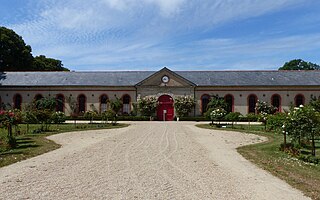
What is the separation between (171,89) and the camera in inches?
1485

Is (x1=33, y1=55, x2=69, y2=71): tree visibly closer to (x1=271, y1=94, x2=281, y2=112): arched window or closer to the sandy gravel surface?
(x1=271, y1=94, x2=281, y2=112): arched window

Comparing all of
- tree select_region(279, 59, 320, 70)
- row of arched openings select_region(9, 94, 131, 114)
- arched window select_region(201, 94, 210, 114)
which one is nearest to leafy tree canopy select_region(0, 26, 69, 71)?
row of arched openings select_region(9, 94, 131, 114)

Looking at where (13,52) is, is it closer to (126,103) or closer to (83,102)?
(83,102)

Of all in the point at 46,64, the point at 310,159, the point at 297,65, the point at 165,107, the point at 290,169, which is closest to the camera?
the point at 290,169

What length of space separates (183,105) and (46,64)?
33002 mm

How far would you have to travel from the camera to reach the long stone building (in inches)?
1465

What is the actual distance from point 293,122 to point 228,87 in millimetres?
25860

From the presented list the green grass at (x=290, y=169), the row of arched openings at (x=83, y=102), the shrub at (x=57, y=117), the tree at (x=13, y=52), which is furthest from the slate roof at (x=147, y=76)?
the green grass at (x=290, y=169)

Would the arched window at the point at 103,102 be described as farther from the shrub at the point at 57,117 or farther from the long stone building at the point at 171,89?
the shrub at the point at 57,117

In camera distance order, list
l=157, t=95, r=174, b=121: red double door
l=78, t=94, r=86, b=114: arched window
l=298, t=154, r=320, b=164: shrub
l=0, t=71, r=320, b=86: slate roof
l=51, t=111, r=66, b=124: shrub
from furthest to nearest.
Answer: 1. l=78, t=94, r=86, b=114: arched window
2. l=0, t=71, r=320, b=86: slate roof
3. l=157, t=95, r=174, b=121: red double door
4. l=51, t=111, r=66, b=124: shrub
5. l=298, t=154, r=320, b=164: shrub

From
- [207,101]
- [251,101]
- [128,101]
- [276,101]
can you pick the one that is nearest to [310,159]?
[207,101]

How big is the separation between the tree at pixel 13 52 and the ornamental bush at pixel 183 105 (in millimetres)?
24045

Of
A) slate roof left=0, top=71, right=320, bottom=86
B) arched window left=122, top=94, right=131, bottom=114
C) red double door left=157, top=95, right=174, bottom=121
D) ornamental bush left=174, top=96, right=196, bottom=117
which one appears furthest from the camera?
arched window left=122, top=94, right=131, bottom=114

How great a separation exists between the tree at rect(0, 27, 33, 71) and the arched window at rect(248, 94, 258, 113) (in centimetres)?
3126
